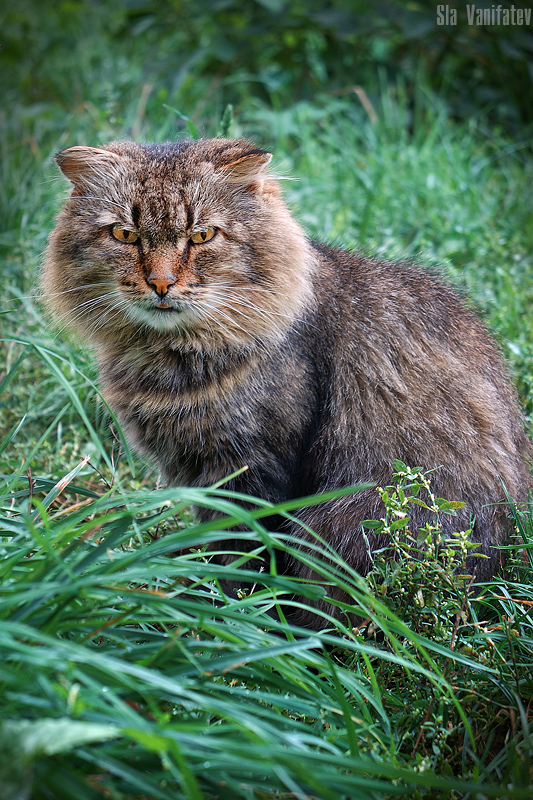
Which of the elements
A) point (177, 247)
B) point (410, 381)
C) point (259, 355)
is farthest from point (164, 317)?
point (410, 381)

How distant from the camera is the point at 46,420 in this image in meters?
3.57

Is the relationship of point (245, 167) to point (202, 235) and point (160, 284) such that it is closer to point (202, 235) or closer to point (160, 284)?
point (202, 235)

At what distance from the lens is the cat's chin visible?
2.48 meters

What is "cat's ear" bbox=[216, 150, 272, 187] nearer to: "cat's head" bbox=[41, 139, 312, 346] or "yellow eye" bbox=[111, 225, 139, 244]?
"cat's head" bbox=[41, 139, 312, 346]

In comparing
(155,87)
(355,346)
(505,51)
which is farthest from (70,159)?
(505,51)

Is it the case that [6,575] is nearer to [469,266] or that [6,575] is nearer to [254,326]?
[254,326]

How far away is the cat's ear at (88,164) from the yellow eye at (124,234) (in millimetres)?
228

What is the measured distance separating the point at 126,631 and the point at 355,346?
142 centimetres

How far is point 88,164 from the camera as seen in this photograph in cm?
266

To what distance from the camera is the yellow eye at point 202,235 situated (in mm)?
2500

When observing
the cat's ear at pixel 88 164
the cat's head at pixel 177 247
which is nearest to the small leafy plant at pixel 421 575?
the cat's head at pixel 177 247

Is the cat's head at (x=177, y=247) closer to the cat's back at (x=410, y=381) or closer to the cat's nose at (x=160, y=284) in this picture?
the cat's nose at (x=160, y=284)

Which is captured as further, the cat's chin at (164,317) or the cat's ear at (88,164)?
the cat's ear at (88,164)

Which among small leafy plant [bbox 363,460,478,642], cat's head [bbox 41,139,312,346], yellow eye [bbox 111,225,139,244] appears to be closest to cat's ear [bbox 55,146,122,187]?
cat's head [bbox 41,139,312,346]
